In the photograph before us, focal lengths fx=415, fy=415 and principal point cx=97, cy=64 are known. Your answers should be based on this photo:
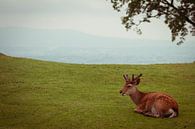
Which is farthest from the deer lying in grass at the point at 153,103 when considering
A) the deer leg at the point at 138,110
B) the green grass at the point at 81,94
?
the green grass at the point at 81,94

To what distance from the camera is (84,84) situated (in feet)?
109

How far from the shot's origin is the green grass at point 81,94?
2116cm

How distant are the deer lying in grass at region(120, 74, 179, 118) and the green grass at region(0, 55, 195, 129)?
0.48 meters

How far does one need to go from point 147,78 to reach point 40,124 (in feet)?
58.6

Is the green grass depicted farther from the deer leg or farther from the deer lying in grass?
the deer lying in grass

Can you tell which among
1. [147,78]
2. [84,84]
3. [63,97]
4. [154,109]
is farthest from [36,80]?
[154,109]

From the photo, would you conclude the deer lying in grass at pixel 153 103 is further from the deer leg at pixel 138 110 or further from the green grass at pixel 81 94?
the green grass at pixel 81 94

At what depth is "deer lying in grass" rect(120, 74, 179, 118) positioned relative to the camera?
859 inches

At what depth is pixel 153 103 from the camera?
22125 mm

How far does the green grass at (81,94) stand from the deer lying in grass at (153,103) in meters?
0.48

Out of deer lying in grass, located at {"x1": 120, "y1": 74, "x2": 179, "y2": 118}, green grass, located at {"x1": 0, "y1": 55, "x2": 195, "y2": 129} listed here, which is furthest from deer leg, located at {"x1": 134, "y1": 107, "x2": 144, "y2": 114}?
green grass, located at {"x1": 0, "y1": 55, "x2": 195, "y2": 129}

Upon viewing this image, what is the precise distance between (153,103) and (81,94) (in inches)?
320

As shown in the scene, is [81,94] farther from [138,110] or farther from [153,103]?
[153,103]

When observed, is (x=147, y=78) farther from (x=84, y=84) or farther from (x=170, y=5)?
(x=170, y=5)
